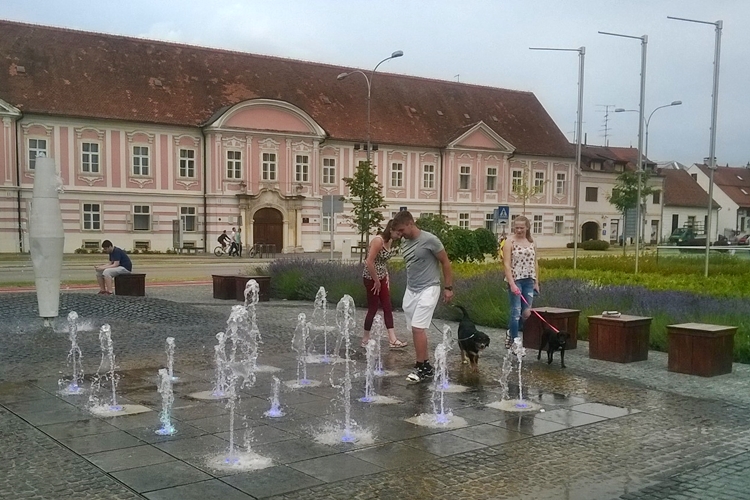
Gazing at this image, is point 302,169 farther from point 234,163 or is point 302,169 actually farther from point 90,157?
point 90,157

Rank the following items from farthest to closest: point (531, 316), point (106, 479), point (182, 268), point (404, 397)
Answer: point (182, 268) < point (531, 316) < point (404, 397) < point (106, 479)

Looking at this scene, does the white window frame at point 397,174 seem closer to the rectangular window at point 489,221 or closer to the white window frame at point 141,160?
the rectangular window at point 489,221

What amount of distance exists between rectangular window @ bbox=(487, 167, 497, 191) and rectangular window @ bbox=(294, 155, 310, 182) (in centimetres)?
1563

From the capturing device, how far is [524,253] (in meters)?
10.9

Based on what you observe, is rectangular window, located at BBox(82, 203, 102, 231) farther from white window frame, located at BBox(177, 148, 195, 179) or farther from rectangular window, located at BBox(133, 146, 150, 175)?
white window frame, located at BBox(177, 148, 195, 179)

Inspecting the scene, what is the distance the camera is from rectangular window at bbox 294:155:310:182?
164 ft

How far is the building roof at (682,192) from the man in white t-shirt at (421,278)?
7156 cm

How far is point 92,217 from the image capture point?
4434cm

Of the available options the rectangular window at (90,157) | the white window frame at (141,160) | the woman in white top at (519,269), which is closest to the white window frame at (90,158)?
the rectangular window at (90,157)

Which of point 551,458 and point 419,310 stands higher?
point 419,310

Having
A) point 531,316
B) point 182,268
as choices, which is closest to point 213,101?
point 182,268

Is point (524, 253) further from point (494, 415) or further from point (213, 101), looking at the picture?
point (213, 101)

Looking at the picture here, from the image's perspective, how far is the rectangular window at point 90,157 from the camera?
144 ft

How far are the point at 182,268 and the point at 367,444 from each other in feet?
91.5
